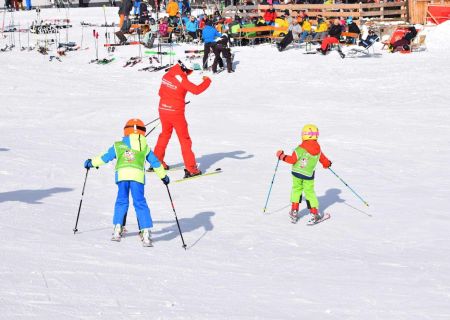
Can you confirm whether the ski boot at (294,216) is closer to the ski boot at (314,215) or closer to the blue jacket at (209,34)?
the ski boot at (314,215)

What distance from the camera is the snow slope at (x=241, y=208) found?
23.1 feet

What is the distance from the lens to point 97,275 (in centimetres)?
750

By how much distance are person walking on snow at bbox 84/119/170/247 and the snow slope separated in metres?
0.37

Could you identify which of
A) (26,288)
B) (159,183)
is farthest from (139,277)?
(159,183)

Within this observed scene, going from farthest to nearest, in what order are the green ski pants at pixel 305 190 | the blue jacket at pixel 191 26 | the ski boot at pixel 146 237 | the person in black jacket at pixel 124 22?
the blue jacket at pixel 191 26 → the person in black jacket at pixel 124 22 → the green ski pants at pixel 305 190 → the ski boot at pixel 146 237

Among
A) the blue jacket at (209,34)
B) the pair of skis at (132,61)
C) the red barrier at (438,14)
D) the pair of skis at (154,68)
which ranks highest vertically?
the red barrier at (438,14)

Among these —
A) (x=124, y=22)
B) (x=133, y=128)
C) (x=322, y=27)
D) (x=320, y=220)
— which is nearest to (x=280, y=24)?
(x=322, y=27)

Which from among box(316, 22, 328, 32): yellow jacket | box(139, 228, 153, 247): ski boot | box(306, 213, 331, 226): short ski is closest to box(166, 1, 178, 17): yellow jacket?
box(316, 22, 328, 32): yellow jacket

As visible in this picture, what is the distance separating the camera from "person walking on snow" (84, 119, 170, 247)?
28.1 feet

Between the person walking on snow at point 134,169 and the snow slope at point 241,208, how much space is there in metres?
0.37

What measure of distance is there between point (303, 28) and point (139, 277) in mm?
23292

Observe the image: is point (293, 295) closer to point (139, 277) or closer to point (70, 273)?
point (139, 277)

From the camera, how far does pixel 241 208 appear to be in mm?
11203

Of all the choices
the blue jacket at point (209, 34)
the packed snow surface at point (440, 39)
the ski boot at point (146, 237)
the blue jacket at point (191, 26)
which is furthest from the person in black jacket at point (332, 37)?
the ski boot at point (146, 237)
